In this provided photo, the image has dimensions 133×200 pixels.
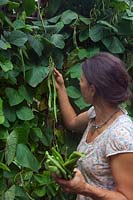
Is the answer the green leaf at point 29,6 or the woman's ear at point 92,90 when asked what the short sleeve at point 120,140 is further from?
the green leaf at point 29,6

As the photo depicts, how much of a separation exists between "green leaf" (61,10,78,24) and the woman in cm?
22

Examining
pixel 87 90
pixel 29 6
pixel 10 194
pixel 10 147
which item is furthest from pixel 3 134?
pixel 29 6

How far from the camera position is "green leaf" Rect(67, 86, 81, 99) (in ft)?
4.86

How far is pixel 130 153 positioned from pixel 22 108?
1.23ft

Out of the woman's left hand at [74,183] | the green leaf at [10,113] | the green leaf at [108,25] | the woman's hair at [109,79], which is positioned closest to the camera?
the woman's left hand at [74,183]

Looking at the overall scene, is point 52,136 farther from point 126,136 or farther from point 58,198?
point 126,136

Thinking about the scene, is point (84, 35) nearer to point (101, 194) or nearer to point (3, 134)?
point (3, 134)

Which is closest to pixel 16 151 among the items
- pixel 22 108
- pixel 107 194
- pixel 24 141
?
pixel 24 141

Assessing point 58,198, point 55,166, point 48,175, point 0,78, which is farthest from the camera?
point 58,198

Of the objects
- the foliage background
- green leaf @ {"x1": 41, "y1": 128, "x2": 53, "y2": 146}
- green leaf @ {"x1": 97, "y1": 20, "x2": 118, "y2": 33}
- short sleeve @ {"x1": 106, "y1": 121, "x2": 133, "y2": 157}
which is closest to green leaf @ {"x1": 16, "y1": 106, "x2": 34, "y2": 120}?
the foliage background

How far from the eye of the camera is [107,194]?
117 centimetres

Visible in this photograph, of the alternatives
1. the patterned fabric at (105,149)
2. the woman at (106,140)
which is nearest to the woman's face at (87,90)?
the woman at (106,140)

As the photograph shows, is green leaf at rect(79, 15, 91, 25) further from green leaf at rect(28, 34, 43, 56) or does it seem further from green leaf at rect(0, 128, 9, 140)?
green leaf at rect(0, 128, 9, 140)

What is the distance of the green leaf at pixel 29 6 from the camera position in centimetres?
132
